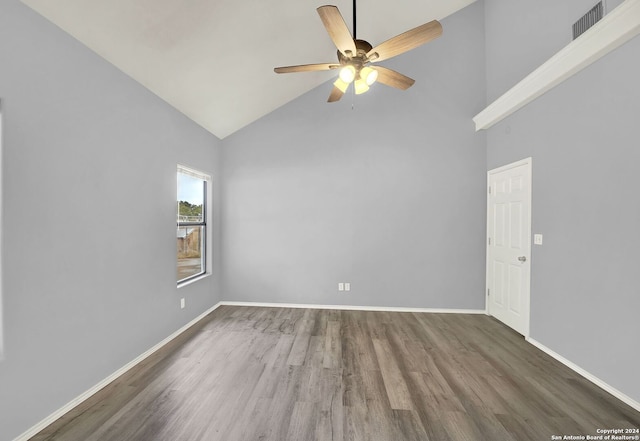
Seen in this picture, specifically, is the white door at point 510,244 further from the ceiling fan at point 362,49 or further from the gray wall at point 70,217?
the gray wall at point 70,217

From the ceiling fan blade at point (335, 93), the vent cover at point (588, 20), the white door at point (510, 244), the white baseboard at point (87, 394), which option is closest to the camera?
the white baseboard at point (87, 394)

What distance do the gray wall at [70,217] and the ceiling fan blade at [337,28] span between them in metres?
1.82

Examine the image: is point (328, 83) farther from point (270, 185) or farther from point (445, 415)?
point (445, 415)

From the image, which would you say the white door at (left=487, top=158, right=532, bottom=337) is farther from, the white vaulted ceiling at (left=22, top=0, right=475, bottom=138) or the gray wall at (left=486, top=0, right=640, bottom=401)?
the white vaulted ceiling at (left=22, top=0, right=475, bottom=138)

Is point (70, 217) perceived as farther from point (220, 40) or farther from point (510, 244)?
point (510, 244)

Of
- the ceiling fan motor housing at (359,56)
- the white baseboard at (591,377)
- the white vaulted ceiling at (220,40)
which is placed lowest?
the white baseboard at (591,377)

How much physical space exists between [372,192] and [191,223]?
2666 mm

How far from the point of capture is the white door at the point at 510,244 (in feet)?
10.9

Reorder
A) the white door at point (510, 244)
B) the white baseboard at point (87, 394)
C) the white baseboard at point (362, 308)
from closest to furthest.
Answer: the white baseboard at point (87, 394), the white door at point (510, 244), the white baseboard at point (362, 308)

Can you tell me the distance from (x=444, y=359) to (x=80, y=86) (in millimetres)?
3886

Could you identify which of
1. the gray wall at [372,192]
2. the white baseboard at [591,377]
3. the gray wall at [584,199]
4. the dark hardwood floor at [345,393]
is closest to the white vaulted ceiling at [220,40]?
the gray wall at [372,192]

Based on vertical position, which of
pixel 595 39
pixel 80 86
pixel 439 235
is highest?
pixel 595 39

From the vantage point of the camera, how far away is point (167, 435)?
179 centimetres

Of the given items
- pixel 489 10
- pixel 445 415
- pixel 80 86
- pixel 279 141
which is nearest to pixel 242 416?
pixel 445 415
